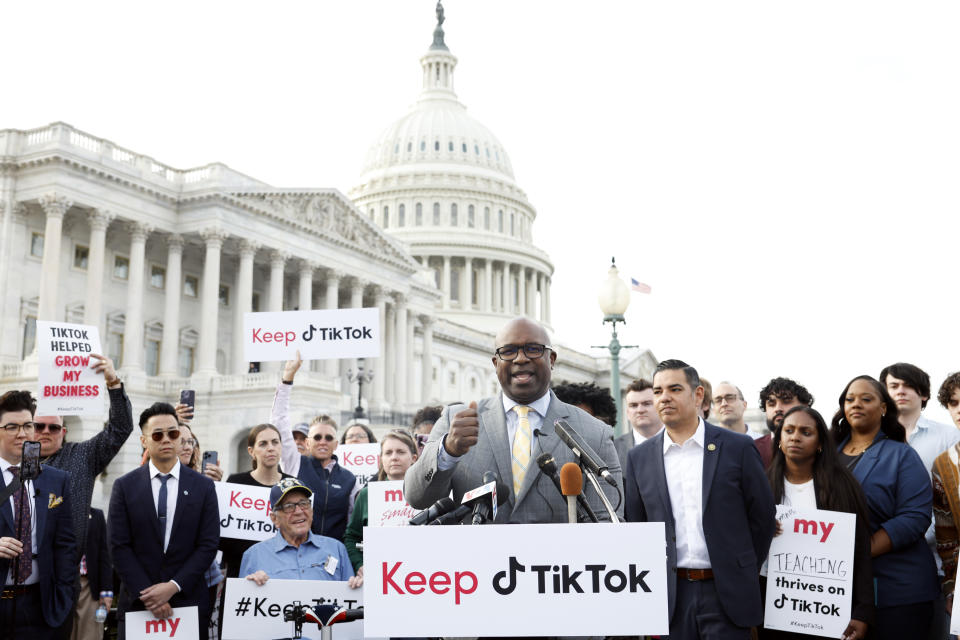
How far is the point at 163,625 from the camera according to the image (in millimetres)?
6734

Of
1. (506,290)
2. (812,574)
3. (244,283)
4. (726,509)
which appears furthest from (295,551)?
(506,290)

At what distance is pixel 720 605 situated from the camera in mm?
5516

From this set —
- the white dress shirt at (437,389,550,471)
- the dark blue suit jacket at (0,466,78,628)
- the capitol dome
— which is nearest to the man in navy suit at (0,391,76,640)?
the dark blue suit jacket at (0,466,78,628)

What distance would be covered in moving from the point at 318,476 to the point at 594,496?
5.14m

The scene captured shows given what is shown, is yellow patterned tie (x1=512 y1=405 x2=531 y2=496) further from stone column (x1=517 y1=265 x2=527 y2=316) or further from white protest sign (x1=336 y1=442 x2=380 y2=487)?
stone column (x1=517 y1=265 x2=527 y2=316)

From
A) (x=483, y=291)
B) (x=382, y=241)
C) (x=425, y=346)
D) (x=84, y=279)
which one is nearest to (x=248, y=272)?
(x=84, y=279)

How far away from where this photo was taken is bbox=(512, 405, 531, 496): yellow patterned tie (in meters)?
5.02

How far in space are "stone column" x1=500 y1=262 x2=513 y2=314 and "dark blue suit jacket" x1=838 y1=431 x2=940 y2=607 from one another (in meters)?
94.7

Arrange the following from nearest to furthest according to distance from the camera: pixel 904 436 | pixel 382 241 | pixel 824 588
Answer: pixel 824 588, pixel 904 436, pixel 382 241

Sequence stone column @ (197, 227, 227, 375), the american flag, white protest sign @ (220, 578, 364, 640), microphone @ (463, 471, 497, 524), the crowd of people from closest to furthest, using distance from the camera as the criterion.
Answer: microphone @ (463, 471, 497, 524)
the crowd of people
white protest sign @ (220, 578, 364, 640)
the american flag
stone column @ (197, 227, 227, 375)

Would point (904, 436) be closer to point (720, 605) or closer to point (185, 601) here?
point (720, 605)

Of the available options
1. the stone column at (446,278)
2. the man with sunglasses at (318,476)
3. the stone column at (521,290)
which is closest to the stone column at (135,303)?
the man with sunglasses at (318,476)

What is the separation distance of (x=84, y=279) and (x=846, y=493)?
43.0m

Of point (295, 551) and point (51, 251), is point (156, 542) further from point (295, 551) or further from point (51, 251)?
point (51, 251)
